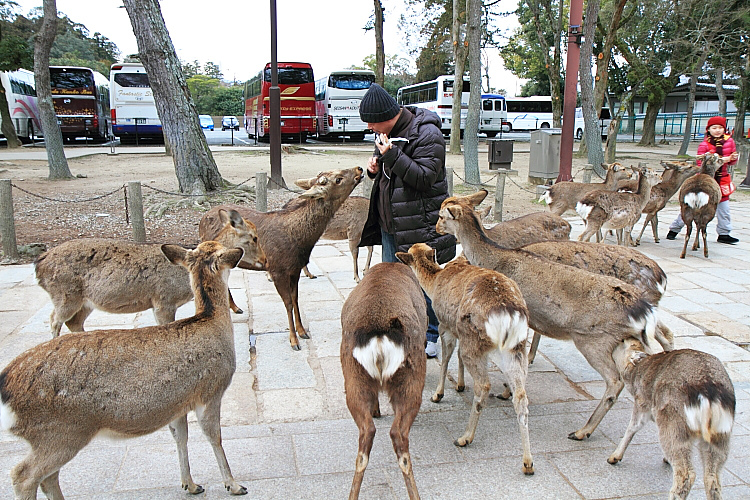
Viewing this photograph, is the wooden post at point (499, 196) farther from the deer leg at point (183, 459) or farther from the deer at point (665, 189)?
the deer leg at point (183, 459)

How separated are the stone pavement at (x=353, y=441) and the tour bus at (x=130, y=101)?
78.0ft

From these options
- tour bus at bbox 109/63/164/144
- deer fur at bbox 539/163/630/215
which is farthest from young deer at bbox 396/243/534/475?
tour bus at bbox 109/63/164/144

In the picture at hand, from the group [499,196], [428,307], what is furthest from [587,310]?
[499,196]

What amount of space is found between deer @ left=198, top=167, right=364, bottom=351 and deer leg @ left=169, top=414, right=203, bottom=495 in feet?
7.14

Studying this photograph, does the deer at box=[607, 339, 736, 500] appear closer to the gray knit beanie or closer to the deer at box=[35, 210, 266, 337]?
the gray knit beanie

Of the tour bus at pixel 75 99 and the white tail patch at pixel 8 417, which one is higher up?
the tour bus at pixel 75 99

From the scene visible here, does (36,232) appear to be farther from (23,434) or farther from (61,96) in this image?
(61,96)

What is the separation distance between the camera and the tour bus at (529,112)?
44.8m

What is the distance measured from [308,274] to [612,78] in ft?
113

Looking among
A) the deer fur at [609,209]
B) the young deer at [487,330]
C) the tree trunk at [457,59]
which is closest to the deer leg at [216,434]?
the young deer at [487,330]

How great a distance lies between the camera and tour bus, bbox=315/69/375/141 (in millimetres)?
30312

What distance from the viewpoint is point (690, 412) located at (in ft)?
9.18

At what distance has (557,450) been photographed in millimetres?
3539

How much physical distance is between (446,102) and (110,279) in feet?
106
